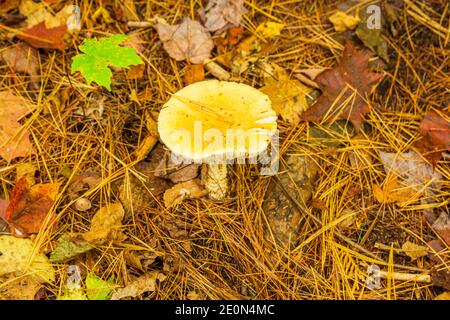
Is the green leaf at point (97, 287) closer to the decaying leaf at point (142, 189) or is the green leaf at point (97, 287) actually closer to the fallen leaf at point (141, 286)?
the fallen leaf at point (141, 286)

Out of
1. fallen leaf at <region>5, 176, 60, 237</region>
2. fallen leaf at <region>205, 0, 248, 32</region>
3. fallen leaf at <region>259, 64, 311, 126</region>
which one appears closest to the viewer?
fallen leaf at <region>5, 176, 60, 237</region>

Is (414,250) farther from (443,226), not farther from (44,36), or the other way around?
(44,36)

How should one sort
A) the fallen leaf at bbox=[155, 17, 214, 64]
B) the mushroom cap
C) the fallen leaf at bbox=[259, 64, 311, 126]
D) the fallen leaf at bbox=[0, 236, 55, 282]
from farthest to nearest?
1. the fallen leaf at bbox=[155, 17, 214, 64]
2. the fallen leaf at bbox=[259, 64, 311, 126]
3. the fallen leaf at bbox=[0, 236, 55, 282]
4. the mushroom cap

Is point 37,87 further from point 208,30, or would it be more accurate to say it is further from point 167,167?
point 208,30

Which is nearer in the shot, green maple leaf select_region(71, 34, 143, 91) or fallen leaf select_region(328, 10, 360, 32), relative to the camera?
green maple leaf select_region(71, 34, 143, 91)

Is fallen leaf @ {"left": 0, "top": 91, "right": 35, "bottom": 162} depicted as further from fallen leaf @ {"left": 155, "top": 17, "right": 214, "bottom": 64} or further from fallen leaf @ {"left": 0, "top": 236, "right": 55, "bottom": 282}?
fallen leaf @ {"left": 155, "top": 17, "right": 214, "bottom": 64}

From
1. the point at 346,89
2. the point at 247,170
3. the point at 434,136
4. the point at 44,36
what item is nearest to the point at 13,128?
the point at 44,36

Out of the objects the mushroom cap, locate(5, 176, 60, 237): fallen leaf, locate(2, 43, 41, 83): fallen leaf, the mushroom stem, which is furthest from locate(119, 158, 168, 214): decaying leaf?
locate(2, 43, 41, 83): fallen leaf
